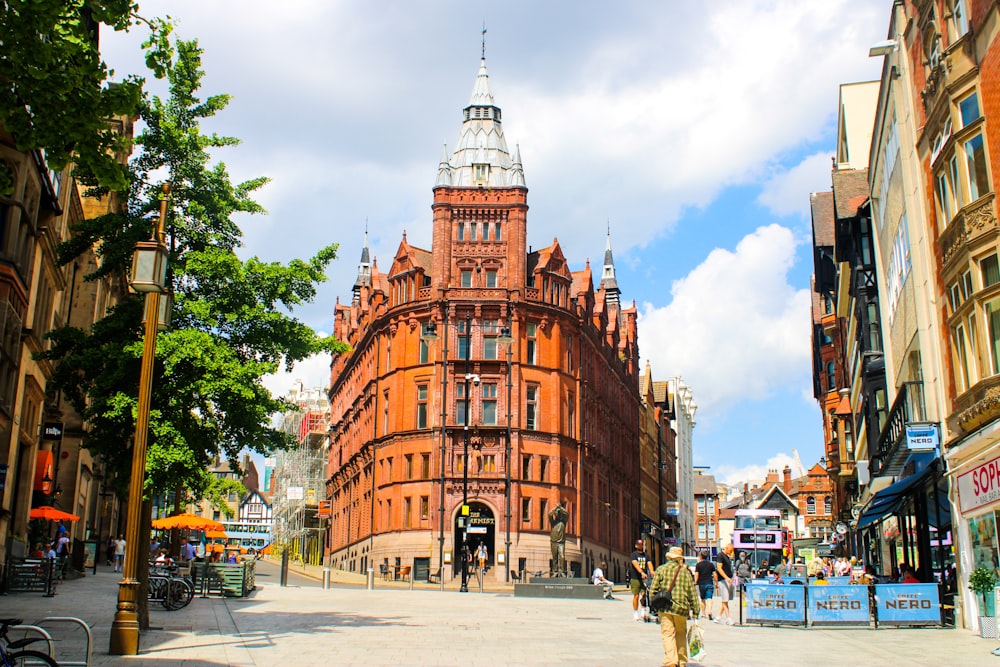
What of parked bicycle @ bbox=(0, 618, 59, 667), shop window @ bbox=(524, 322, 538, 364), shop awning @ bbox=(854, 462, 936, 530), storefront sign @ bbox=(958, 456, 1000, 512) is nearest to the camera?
parked bicycle @ bbox=(0, 618, 59, 667)

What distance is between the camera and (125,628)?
14508mm

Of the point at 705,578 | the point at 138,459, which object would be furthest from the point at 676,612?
the point at 705,578

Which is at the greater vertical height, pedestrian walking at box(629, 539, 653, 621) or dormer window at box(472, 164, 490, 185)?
dormer window at box(472, 164, 490, 185)

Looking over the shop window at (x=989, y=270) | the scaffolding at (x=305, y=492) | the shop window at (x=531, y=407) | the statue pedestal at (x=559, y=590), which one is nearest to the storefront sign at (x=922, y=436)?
the shop window at (x=989, y=270)

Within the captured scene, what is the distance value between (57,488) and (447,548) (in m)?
23.3

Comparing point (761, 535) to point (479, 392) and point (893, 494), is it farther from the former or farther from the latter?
point (893, 494)

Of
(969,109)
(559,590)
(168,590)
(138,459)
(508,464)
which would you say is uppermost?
(969,109)

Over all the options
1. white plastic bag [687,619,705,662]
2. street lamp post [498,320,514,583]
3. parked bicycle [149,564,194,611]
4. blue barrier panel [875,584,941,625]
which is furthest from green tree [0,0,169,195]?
street lamp post [498,320,514,583]

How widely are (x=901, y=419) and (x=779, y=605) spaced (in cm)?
1090

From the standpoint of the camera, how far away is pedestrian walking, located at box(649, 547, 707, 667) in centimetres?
1355

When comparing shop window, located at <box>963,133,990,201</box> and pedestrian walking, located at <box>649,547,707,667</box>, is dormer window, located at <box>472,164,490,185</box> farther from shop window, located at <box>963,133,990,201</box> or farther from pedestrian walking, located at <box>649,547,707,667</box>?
pedestrian walking, located at <box>649,547,707,667</box>

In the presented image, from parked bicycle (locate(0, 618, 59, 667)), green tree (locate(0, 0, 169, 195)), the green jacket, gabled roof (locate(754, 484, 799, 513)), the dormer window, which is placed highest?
the dormer window

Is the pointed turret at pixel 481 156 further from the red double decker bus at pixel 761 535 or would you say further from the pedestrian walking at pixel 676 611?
the pedestrian walking at pixel 676 611

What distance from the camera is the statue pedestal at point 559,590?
3716 cm
